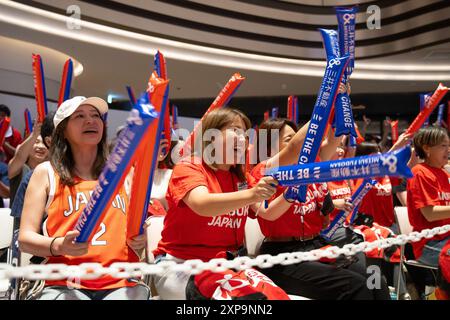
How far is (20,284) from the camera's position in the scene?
1.73 m

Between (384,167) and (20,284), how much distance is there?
1.48 m

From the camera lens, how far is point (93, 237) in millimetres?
1554

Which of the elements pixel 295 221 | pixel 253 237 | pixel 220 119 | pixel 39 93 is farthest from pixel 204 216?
pixel 39 93

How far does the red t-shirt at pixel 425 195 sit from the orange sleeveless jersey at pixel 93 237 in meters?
1.77

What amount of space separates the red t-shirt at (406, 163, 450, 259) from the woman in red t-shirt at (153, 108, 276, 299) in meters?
1.34

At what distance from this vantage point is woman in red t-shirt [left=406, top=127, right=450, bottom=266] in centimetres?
253

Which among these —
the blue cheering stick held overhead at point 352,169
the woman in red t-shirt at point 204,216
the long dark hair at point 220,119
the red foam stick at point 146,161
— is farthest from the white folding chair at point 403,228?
the red foam stick at point 146,161

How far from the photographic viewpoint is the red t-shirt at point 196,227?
168cm

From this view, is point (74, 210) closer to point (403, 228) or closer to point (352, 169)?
point (352, 169)

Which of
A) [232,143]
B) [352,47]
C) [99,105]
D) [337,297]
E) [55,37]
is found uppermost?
[55,37]

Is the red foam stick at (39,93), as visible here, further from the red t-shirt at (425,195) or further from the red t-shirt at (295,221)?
the red t-shirt at (425,195)

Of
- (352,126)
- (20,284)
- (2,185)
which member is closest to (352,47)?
(352,126)

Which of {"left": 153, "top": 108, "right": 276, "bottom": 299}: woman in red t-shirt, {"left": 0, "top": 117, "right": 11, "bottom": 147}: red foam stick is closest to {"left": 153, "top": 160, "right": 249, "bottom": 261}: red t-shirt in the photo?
{"left": 153, "top": 108, "right": 276, "bottom": 299}: woman in red t-shirt

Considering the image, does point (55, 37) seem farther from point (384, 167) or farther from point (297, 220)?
point (384, 167)
